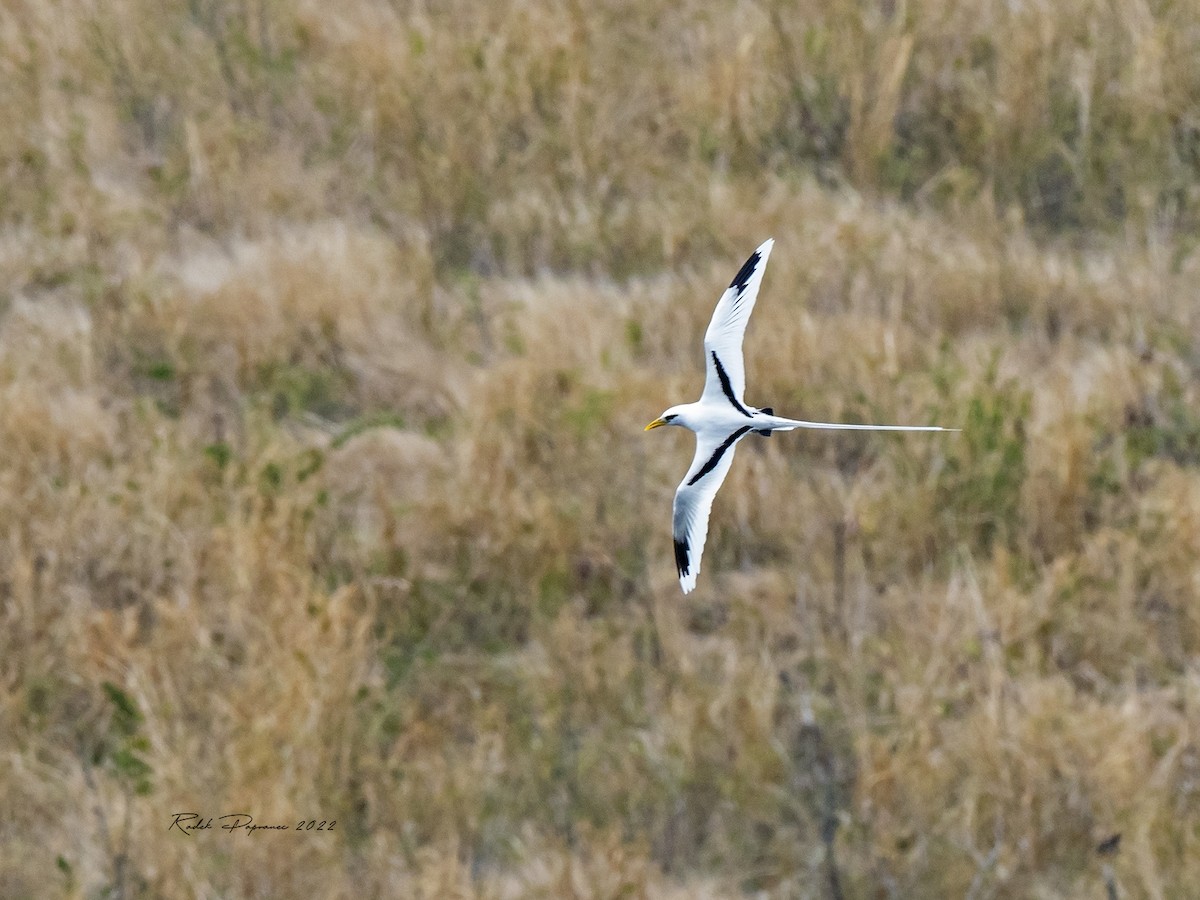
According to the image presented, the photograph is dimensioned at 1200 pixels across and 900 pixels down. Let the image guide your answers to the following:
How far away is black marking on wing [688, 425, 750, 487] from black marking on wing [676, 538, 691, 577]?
0.15 metres

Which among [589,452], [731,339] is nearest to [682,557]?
[731,339]

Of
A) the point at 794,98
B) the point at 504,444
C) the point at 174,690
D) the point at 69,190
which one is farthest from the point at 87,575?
the point at 794,98

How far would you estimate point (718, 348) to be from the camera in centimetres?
411

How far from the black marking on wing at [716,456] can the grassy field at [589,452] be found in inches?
47.7

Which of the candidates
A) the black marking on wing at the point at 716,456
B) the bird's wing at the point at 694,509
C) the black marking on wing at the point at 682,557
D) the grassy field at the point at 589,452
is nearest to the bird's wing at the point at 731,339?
the black marking on wing at the point at 716,456

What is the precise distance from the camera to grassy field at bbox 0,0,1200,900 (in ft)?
17.2

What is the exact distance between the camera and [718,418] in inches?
164

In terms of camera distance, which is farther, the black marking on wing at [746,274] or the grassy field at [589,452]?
the grassy field at [589,452]

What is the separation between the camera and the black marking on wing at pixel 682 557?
4.39 meters

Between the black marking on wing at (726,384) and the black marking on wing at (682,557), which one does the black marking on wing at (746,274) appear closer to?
the black marking on wing at (726,384)
